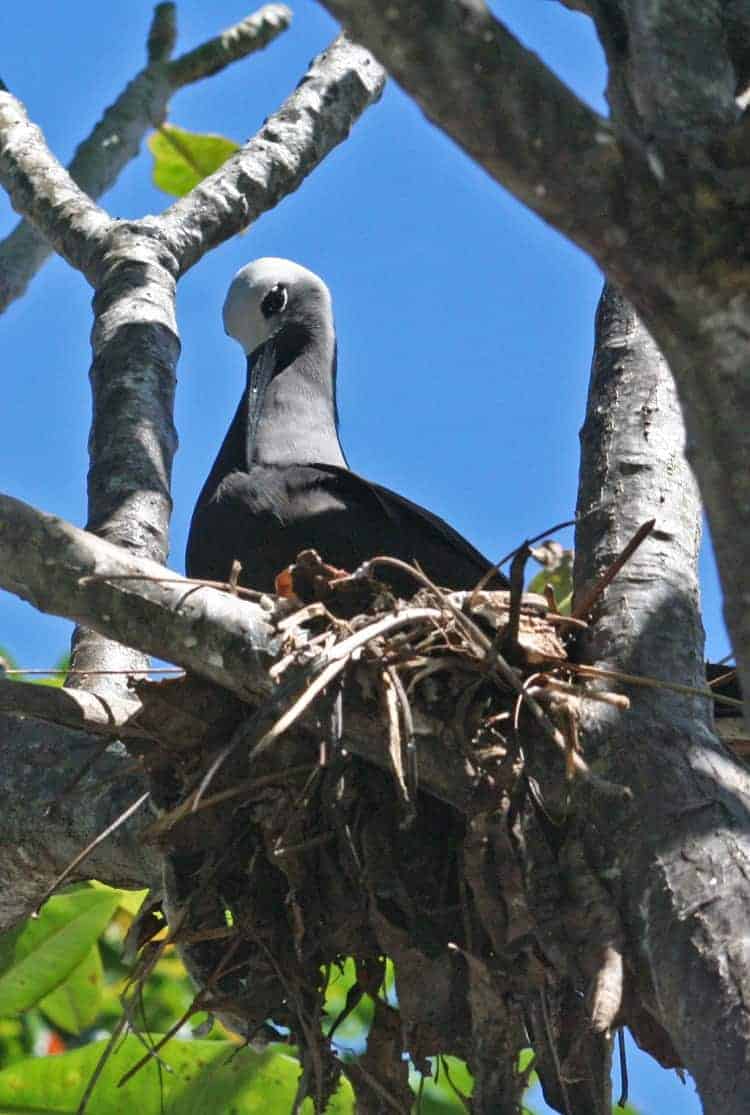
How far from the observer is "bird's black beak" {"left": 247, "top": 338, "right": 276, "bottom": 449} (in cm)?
487

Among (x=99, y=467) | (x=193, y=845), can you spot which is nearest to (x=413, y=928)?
(x=193, y=845)

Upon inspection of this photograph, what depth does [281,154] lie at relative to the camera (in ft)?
17.0

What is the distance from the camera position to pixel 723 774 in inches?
105

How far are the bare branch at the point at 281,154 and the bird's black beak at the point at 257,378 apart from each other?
17.3 inches

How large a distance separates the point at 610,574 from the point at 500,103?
1.22m

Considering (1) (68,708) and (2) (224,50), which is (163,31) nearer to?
(2) (224,50)

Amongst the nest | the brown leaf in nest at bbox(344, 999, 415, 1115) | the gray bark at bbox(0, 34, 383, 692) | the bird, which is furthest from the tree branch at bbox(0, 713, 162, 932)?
the bird

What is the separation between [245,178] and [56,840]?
2.37 meters

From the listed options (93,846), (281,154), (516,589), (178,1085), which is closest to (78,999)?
(178,1085)

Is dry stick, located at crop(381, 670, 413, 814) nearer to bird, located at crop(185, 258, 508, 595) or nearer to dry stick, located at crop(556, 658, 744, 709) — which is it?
dry stick, located at crop(556, 658, 744, 709)

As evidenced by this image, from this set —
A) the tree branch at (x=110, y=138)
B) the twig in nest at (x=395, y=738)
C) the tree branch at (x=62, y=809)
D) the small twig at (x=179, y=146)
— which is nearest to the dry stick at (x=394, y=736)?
the twig in nest at (x=395, y=738)

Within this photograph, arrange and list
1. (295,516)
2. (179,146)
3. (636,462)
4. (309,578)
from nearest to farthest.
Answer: (309,578)
(636,462)
(179,146)
(295,516)

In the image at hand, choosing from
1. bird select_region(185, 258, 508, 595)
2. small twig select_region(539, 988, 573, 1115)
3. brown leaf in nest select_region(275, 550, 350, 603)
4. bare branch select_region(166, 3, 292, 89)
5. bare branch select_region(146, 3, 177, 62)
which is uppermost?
bare branch select_region(166, 3, 292, 89)

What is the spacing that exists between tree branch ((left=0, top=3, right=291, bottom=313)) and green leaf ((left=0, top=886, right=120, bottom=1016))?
1821mm
